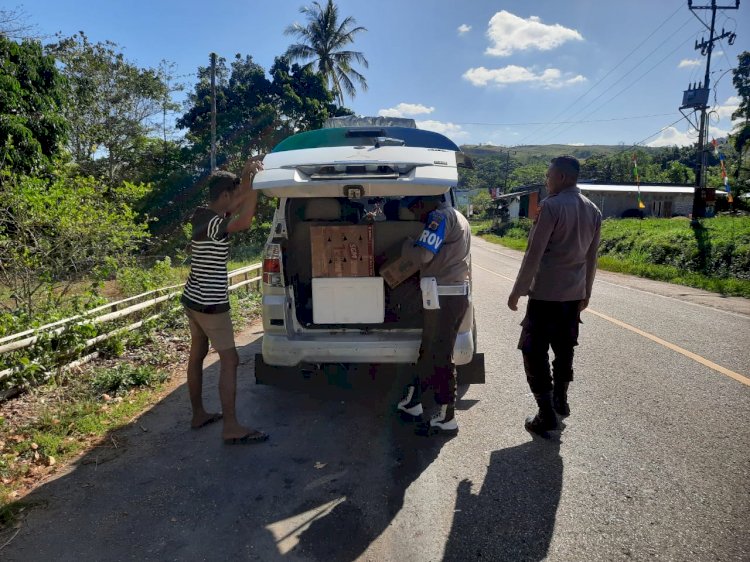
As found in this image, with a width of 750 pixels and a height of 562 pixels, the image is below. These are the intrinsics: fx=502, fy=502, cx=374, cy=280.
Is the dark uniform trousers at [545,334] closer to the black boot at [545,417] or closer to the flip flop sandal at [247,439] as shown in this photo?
the black boot at [545,417]

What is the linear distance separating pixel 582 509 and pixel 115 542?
2.59 m

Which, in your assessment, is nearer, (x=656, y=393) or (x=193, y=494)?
(x=193, y=494)

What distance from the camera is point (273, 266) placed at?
3967mm

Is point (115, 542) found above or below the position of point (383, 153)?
below

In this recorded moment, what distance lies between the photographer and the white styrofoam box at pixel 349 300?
151 inches

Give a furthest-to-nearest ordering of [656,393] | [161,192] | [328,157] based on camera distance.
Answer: [161,192] → [656,393] → [328,157]

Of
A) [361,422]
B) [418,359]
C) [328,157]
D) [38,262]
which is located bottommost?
[361,422]

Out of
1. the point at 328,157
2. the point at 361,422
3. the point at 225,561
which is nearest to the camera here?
the point at 225,561

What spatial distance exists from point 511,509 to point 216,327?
2403mm

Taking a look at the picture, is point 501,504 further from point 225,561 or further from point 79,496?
point 79,496

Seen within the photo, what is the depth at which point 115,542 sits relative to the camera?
267 cm

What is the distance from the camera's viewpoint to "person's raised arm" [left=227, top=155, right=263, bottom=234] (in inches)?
149

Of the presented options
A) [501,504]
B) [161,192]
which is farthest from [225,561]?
[161,192]

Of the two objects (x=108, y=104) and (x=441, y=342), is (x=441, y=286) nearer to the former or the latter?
(x=441, y=342)
